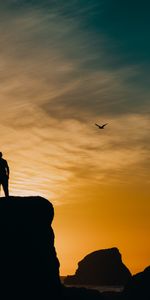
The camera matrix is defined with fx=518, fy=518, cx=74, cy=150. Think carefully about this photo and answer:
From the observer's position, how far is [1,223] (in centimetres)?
3916

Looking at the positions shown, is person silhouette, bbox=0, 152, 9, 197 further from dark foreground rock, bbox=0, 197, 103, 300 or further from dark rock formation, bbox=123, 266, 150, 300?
dark rock formation, bbox=123, 266, 150, 300

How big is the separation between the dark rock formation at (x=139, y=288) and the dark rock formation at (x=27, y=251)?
47.1m

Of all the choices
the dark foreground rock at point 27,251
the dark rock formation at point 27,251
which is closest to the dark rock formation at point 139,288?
the dark foreground rock at point 27,251

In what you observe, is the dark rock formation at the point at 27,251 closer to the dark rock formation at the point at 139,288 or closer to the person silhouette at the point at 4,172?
the person silhouette at the point at 4,172

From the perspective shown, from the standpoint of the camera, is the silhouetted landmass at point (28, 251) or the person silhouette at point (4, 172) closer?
the person silhouette at point (4, 172)

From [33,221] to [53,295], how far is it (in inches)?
256

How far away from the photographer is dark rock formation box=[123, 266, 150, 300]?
87.2m

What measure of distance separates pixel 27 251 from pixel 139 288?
53755mm

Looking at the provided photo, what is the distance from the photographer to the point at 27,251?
40719 millimetres

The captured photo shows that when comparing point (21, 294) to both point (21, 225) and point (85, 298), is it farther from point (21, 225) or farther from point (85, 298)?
point (85, 298)

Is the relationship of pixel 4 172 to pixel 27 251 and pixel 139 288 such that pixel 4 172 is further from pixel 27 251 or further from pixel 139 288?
pixel 139 288

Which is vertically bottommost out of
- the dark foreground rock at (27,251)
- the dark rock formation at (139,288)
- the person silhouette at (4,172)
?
the dark rock formation at (139,288)

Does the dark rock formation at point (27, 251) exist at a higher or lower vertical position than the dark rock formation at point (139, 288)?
higher

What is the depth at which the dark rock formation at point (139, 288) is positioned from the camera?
87250 mm
